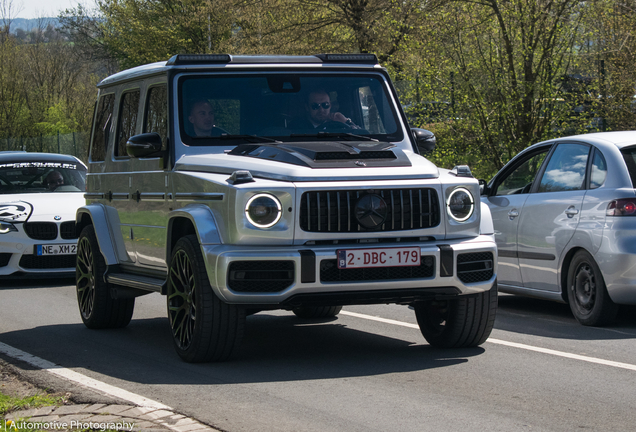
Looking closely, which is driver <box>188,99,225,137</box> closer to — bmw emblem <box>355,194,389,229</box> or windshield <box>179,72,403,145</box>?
windshield <box>179,72,403,145</box>

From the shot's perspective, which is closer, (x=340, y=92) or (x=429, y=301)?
(x=429, y=301)

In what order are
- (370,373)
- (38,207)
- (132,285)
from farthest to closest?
1. (38,207)
2. (132,285)
3. (370,373)

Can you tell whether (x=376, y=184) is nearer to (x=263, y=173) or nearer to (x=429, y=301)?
(x=263, y=173)

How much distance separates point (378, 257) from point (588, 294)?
308 centimetres

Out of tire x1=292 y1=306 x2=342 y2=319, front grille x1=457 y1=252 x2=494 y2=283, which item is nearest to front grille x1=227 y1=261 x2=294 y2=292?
front grille x1=457 y1=252 x2=494 y2=283

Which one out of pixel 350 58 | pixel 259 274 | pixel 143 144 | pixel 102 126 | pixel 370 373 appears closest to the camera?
pixel 259 274

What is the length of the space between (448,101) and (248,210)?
11954 mm

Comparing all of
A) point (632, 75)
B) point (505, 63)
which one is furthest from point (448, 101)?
point (632, 75)

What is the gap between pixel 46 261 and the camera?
41.6 feet

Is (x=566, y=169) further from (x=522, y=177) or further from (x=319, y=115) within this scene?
(x=319, y=115)

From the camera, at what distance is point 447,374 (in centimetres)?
612

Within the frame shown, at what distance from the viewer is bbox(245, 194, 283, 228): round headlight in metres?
5.97

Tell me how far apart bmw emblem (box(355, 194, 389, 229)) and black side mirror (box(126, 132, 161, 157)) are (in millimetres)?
1837

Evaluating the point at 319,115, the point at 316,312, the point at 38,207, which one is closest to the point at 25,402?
the point at 319,115
